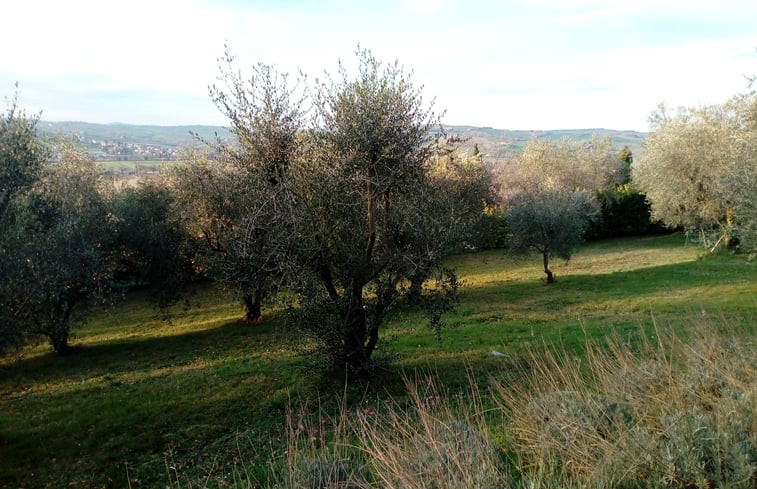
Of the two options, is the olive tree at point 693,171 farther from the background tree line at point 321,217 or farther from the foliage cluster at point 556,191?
the background tree line at point 321,217

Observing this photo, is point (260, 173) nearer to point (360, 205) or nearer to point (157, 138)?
point (360, 205)

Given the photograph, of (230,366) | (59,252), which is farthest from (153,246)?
(230,366)

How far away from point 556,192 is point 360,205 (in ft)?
66.5

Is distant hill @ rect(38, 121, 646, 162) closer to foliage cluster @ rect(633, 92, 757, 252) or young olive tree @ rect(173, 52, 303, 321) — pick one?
Result: young olive tree @ rect(173, 52, 303, 321)

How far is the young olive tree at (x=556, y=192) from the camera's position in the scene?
24.1m

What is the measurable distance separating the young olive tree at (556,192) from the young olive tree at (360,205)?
1555 centimetres

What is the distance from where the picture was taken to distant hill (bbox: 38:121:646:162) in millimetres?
21208

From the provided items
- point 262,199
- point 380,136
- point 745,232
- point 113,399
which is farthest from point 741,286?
point 113,399

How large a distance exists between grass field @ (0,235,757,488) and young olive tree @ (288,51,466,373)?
123 centimetres

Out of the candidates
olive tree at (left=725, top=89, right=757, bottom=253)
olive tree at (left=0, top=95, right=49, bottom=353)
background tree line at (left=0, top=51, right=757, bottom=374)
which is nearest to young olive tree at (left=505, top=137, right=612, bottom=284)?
olive tree at (left=725, top=89, right=757, bottom=253)

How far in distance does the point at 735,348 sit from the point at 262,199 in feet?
25.9

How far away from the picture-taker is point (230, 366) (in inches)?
523

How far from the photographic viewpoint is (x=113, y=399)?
11.4 m

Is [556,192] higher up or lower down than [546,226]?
higher up
